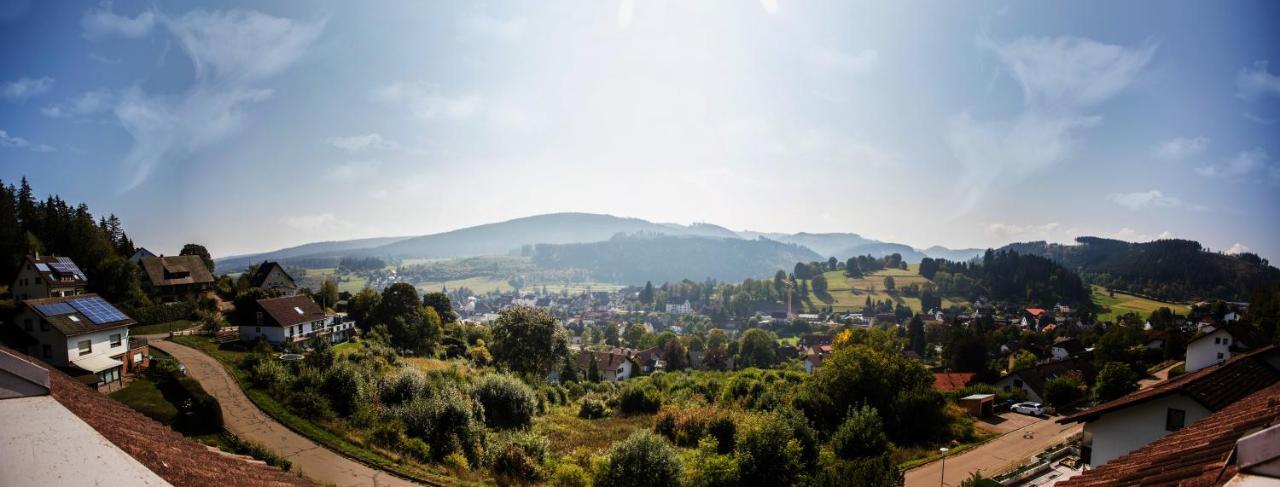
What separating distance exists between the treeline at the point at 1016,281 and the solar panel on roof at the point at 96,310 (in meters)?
150

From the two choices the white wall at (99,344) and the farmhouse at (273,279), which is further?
the farmhouse at (273,279)

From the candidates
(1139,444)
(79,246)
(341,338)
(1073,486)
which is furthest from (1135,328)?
(79,246)

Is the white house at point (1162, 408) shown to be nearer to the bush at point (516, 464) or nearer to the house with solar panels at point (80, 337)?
the bush at point (516, 464)

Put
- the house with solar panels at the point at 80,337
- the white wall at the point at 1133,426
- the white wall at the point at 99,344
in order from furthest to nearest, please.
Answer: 1. the white wall at the point at 99,344
2. the house with solar panels at the point at 80,337
3. the white wall at the point at 1133,426

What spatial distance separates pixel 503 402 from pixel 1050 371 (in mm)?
38489

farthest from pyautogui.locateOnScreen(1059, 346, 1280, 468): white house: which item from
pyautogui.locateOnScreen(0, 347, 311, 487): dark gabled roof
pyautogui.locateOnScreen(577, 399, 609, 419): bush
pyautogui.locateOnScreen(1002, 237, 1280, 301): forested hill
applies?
pyautogui.locateOnScreen(1002, 237, 1280, 301): forested hill

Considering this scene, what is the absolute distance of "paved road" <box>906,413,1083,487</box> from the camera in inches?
750

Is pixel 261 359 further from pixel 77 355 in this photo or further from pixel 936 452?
pixel 936 452

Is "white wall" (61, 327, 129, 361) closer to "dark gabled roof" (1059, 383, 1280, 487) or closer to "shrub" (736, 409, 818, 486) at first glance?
"shrub" (736, 409, 818, 486)

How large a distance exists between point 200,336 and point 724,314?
149826mm

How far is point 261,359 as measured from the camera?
Result: 76.0 feet

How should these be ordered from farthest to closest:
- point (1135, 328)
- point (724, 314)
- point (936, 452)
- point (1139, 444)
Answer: point (724, 314), point (1135, 328), point (936, 452), point (1139, 444)

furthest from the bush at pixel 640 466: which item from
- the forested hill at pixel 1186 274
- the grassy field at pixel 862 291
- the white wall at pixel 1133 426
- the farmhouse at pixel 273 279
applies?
the forested hill at pixel 1186 274

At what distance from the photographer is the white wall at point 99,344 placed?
19859mm
